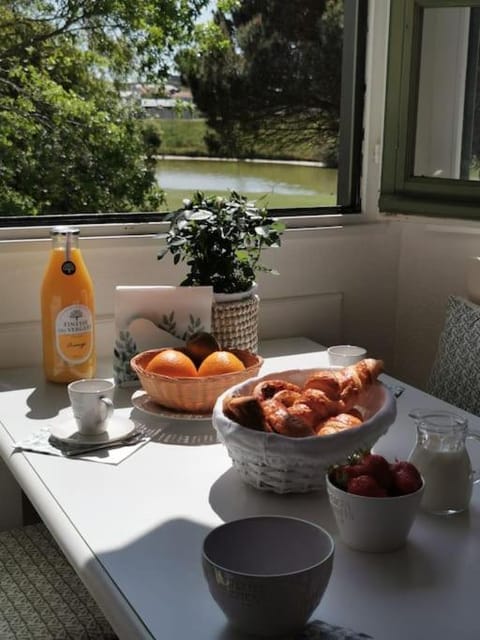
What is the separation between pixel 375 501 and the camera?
0.94 metres

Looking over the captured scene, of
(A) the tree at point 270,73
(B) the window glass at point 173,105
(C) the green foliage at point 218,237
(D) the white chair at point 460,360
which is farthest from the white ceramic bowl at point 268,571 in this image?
(A) the tree at point 270,73

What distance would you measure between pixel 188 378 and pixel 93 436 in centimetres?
19

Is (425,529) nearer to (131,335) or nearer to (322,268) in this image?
(131,335)

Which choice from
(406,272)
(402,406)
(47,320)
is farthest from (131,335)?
(406,272)

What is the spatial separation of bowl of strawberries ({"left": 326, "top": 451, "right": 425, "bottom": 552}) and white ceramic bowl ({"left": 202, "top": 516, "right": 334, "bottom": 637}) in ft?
0.32

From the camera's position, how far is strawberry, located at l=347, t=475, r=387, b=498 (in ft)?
3.12

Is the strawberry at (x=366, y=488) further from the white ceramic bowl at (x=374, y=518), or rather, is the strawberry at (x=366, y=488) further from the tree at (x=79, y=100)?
the tree at (x=79, y=100)

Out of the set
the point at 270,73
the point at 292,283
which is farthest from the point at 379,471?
the point at 270,73

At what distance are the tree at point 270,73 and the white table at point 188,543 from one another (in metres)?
1.07

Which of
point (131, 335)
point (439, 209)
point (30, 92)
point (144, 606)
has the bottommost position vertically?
point (144, 606)

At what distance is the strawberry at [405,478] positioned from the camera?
97cm

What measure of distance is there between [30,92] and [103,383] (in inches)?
32.6

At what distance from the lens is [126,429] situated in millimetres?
1312

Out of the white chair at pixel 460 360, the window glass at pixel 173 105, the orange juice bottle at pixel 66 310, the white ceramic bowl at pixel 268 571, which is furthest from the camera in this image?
the window glass at pixel 173 105
